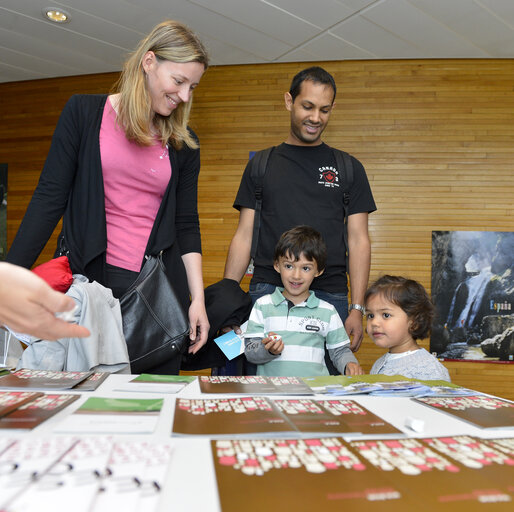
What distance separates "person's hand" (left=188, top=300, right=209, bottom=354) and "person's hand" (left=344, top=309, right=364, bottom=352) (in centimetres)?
69

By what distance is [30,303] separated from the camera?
0.63m

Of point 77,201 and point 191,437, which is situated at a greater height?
point 77,201

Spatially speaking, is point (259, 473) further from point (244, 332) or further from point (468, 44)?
point (468, 44)


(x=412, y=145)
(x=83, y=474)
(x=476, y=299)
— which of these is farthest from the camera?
(x=412, y=145)

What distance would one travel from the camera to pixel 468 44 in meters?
4.14

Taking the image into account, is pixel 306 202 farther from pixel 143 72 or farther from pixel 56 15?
pixel 56 15

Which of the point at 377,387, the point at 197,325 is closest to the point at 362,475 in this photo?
the point at 377,387

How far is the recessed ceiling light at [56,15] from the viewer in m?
3.82

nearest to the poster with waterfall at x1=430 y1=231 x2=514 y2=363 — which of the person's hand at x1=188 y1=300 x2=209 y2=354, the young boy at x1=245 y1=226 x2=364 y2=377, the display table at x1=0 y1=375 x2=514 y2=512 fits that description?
the young boy at x1=245 y1=226 x2=364 y2=377

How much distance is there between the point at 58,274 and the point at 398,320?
1270mm

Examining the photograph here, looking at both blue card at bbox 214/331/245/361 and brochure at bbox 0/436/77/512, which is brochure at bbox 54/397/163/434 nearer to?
brochure at bbox 0/436/77/512

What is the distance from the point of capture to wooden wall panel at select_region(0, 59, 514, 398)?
4445 mm

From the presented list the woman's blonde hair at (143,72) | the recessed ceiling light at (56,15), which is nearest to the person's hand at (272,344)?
the woman's blonde hair at (143,72)

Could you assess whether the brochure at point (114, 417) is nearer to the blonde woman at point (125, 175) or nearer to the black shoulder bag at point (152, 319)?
the black shoulder bag at point (152, 319)
